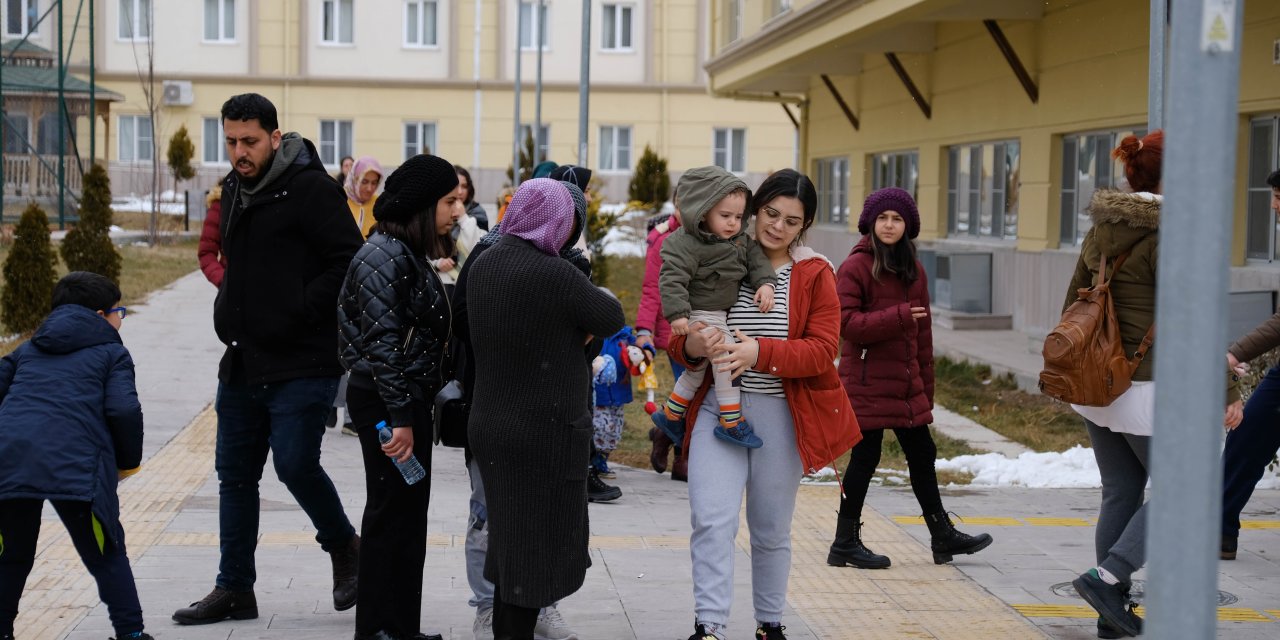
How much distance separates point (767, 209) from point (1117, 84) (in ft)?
32.5

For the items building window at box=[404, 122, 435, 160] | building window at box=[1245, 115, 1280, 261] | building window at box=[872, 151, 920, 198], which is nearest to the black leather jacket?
building window at box=[1245, 115, 1280, 261]

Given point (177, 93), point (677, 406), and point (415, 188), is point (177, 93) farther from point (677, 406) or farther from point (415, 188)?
point (677, 406)

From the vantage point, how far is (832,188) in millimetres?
25875

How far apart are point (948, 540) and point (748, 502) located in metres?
1.90

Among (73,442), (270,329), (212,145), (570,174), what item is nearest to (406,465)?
(270,329)

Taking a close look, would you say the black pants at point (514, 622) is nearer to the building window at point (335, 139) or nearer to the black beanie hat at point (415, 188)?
the black beanie hat at point (415, 188)

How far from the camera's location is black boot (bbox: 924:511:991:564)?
22.5 feet

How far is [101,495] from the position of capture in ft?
16.2

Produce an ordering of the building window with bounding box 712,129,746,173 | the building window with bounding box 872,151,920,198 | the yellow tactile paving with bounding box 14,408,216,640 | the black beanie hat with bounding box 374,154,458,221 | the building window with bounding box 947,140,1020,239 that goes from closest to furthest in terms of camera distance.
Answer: the black beanie hat with bounding box 374,154,458,221, the yellow tactile paving with bounding box 14,408,216,640, the building window with bounding box 947,140,1020,239, the building window with bounding box 872,151,920,198, the building window with bounding box 712,129,746,173

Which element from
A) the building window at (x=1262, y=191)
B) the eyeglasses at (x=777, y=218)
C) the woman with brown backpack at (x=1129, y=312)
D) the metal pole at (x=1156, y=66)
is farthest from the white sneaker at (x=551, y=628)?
the building window at (x=1262, y=191)

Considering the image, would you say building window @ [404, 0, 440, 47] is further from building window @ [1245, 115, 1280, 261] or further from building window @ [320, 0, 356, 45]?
building window @ [1245, 115, 1280, 261]

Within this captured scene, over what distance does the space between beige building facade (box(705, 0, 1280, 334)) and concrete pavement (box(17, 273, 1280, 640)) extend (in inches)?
172

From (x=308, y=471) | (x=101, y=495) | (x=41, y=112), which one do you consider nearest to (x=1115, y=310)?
(x=308, y=471)

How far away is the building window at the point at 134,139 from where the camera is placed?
150 ft
